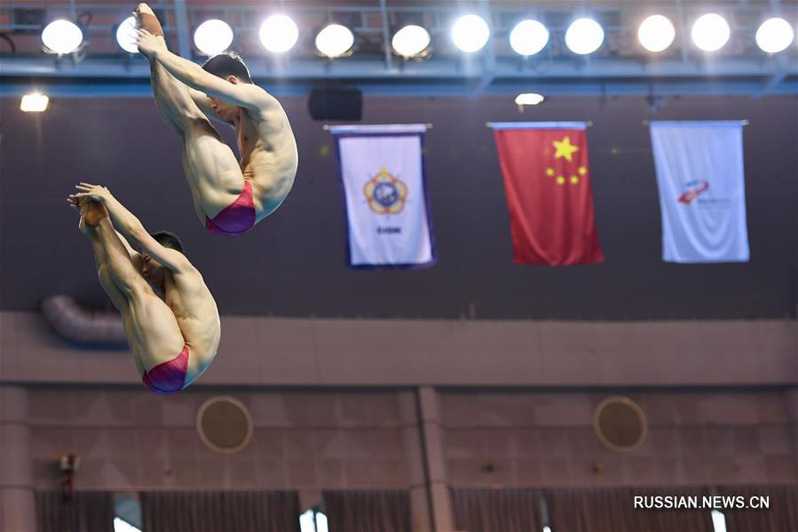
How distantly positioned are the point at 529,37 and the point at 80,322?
631 centimetres

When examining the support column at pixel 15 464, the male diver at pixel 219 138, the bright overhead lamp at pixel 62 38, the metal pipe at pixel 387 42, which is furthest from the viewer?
the support column at pixel 15 464

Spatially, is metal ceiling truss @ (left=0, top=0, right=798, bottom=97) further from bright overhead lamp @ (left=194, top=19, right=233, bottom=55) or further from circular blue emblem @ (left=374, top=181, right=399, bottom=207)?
circular blue emblem @ (left=374, top=181, right=399, bottom=207)

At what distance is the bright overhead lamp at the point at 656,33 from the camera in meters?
12.9

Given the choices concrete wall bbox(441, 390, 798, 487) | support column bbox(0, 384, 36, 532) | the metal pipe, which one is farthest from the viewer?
concrete wall bbox(441, 390, 798, 487)

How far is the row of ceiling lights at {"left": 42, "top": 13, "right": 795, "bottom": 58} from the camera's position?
12.3m

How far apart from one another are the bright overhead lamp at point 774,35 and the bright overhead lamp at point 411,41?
292 centimetres

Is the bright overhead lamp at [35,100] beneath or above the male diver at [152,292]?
above

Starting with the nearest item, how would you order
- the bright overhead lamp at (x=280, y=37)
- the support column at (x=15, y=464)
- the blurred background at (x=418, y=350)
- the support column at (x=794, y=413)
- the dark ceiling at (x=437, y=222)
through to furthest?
the bright overhead lamp at (x=280, y=37) < the dark ceiling at (x=437, y=222) < the blurred background at (x=418, y=350) < the support column at (x=15, y=464) < the support column at (x=794, y=413)

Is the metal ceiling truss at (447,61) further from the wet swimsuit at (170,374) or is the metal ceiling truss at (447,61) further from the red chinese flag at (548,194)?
the wet swimsuit at (170,374)

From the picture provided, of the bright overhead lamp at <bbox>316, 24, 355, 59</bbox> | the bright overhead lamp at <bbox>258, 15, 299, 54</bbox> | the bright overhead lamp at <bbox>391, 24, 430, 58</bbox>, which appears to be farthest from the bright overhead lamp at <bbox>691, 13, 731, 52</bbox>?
the bright overhead lamp at <bbox>258, 15, 299, 54</bbox>

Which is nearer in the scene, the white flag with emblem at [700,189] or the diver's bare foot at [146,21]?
the diver's bare foot at [146,21]

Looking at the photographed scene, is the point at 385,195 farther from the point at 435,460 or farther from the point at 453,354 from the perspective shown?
the point at 435,460

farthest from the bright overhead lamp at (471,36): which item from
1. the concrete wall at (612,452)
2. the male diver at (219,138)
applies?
the male diver at (219,138)

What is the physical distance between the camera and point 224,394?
56.3 feet
